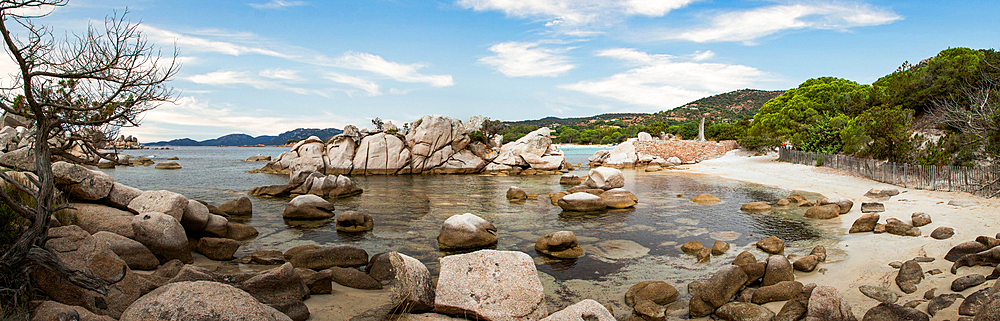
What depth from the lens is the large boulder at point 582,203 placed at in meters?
19.7

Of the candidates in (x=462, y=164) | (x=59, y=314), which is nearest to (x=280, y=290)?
(x=59, y=314)

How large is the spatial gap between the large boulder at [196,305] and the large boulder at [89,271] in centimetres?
176

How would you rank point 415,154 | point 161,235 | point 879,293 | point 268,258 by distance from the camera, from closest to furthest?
point 879,293, point 161,235, point 268,258, point 415,154

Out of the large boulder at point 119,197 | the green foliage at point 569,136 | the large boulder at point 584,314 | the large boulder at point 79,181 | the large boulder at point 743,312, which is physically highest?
the green foliage at point 569,136

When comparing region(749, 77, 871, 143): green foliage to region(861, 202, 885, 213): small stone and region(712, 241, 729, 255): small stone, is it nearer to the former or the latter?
region(861, 202, 885, 213): small stone

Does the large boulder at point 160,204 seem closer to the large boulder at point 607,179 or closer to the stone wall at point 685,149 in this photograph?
the large boulder at point 607,179

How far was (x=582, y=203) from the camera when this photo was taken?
1967cm

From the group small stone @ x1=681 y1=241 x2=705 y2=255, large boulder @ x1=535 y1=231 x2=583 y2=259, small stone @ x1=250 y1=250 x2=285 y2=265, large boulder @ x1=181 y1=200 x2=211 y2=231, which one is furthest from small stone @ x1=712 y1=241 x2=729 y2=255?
large boulder @ x1=181 y1=200 x2=211 y2=231

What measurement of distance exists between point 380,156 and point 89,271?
1600 inches

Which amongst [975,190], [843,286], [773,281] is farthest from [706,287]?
A: [975,190]

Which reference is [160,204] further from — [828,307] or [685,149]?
[685,149]

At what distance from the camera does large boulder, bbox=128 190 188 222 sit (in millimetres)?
11234

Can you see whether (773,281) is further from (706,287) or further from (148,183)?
(148,183)

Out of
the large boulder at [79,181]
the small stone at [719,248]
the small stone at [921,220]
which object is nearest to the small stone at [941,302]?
the small stone at [719,248]
